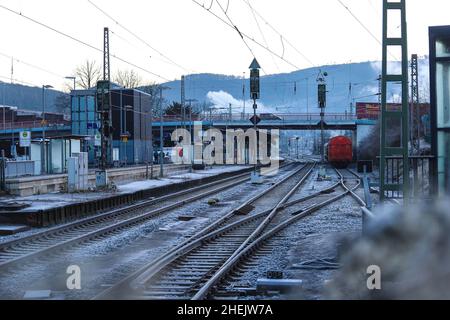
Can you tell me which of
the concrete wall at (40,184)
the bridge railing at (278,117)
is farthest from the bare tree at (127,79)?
the concrete wall at (40,184)

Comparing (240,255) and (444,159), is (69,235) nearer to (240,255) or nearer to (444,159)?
(240,255)

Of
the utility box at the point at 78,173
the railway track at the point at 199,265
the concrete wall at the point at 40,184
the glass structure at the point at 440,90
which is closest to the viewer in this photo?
the railway track at the point at 199,265

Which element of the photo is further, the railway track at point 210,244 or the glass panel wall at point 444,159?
the glass panel wall at point 444,159

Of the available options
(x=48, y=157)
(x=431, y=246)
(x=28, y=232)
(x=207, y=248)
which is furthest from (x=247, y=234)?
(x=48, y=157)

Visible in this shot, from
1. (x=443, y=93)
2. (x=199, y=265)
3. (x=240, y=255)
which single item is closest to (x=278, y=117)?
(x=443, y=93)

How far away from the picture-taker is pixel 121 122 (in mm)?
65625

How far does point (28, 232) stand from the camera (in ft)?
54.9

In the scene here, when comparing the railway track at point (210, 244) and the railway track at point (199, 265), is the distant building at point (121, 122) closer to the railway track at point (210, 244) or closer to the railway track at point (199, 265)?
the railway track at point (210, 244)

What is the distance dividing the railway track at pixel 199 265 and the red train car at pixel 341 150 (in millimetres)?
48513

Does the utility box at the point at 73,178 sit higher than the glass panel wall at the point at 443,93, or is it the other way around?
the glass panel wall at the point at 443,93

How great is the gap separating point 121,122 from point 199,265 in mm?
55887

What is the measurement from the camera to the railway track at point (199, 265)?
8.66 m

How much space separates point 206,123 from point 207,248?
74.9 metres
